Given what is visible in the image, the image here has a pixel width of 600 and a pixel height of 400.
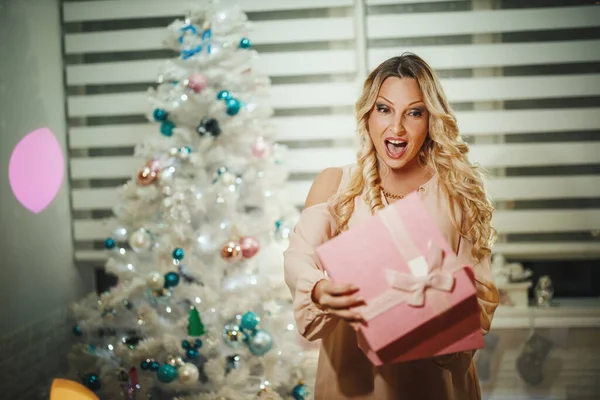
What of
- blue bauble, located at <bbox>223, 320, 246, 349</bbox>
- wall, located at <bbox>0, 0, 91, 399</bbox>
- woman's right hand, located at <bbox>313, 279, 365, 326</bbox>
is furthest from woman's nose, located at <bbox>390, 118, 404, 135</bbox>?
wall, located at <bbox>0, 0, 91, 399</bbox>

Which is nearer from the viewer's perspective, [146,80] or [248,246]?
[248,246]

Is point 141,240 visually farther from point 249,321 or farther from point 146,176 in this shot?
point 249,321

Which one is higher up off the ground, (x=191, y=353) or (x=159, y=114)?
(x=159, y=114)

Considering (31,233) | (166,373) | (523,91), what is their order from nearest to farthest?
(166,373) < (31,233) < (523,91)

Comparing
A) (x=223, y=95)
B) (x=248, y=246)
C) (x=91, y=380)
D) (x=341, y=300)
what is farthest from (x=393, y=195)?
(x=91, y=380)

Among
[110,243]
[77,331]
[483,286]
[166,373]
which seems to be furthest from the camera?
[77,331]

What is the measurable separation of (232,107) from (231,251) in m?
0.67

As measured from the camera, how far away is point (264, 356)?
281 cm

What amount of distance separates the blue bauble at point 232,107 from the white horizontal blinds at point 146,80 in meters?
0.78

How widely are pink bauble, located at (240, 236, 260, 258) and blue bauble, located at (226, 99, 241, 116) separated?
23.1 inches

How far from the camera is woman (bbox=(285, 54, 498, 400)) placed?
1.61 m

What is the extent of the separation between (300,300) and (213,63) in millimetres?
1588

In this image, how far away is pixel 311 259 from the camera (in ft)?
5.28

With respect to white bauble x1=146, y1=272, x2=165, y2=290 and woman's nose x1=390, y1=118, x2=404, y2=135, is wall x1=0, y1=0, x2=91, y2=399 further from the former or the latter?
woman's nose x1=390, y1=118, x2=404, y2=135
